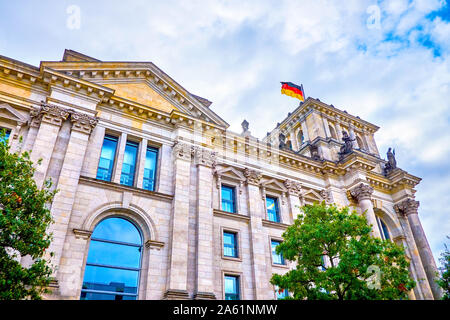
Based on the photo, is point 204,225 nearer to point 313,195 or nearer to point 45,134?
point 45,134

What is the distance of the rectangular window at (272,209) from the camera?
2548 centimetres

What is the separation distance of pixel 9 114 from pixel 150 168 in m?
8.34

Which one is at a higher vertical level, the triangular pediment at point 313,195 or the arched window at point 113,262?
the triangular pediment at point 313,195

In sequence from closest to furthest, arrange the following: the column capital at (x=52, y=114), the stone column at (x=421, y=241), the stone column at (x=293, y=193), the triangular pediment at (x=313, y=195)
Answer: the column capital at (x=52, y=114), the stone column at (x=293, y=193), the triangular pediment at (x=313, y=195), the stone column at (x=421, y=241)

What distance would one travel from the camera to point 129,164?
21.3 meters

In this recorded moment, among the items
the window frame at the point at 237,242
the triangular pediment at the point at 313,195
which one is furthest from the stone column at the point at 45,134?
the triangular pediment at the point at 313,195

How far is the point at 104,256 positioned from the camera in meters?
17.7

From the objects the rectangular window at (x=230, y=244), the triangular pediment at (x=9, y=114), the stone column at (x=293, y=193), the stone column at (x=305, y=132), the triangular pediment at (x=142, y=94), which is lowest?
the rectangular window at (x=230, y=244)

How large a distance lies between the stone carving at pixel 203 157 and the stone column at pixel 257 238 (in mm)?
3177

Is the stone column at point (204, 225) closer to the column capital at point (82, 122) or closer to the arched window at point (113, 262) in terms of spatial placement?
the arched window at point (113, 262)

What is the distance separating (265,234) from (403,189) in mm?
17327

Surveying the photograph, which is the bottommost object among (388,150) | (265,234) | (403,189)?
(265,234)
